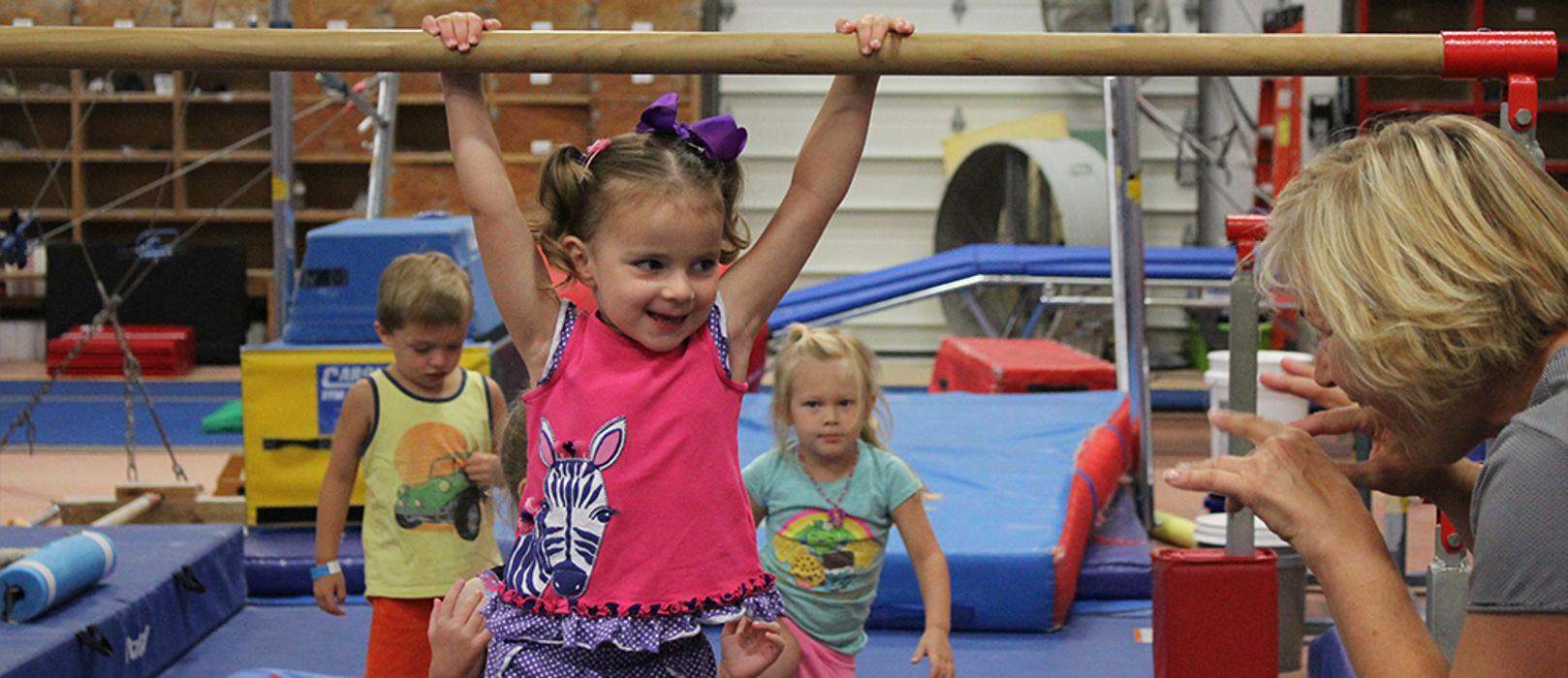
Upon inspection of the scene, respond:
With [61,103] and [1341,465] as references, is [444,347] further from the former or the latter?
[61,103]

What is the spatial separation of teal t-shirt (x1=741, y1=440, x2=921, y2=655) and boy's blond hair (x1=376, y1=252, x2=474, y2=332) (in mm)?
686

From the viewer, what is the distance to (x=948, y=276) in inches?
334

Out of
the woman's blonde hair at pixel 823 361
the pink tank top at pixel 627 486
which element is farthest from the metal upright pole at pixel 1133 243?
the pink tank top at pixel 627 486

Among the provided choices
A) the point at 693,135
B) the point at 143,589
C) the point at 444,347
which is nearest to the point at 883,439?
the point at 444,347

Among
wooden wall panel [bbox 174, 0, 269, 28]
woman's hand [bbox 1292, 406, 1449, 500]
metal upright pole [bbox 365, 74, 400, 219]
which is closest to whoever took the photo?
Result: woman's hand [bbox 1292, 406, 1449, 500]

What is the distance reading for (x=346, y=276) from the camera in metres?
5.21

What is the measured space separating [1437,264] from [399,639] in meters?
2.28

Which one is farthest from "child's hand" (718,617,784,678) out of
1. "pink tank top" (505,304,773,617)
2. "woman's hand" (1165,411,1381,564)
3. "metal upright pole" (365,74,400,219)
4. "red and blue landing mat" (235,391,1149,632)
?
"metal upright pole" (365,74,400,219)

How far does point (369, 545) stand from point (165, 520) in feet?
7.91

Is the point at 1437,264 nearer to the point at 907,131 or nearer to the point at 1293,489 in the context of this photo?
the point at 1293,489

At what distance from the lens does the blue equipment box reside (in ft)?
17.0

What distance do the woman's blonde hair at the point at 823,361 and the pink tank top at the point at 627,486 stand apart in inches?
44.2

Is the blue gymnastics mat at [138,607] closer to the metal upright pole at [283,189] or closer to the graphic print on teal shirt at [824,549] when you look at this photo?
the metal upright pole at [283,189]

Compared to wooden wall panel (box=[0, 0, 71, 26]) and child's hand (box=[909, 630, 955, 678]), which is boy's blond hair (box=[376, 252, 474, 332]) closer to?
child's hand (box=[909, 630, 955, 678])
